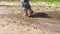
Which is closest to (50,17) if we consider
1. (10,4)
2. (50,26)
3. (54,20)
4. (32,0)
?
(54,20)

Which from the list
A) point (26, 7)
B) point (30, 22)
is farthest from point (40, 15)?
point (30, 22)

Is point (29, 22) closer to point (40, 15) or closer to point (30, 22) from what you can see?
point (30, 22)

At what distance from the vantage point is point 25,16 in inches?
428

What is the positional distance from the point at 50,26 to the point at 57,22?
2.96 ft

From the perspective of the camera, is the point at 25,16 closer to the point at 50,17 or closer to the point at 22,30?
the point at 50,17

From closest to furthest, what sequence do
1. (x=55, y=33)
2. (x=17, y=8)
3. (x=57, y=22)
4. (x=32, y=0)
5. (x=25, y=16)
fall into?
(x=55, y=33), (x=57, y=22), (x=25, y=16), (x=17, y=8), (x=32, y=0)

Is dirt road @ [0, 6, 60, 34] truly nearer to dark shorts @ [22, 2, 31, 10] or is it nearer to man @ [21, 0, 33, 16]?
man @ [21, 0, 33, 16]

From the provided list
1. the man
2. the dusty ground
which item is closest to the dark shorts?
the man

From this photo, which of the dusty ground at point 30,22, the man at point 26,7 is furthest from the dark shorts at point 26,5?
the dusty ground at point 30,22

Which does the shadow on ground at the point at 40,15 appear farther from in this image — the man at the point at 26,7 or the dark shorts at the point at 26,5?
the dark shorts at the point at 26,5

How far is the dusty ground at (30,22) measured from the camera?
8.37m

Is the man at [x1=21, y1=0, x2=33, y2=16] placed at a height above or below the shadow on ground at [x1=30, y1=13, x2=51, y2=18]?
above

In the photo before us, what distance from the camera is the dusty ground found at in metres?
8.37

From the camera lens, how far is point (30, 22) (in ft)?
32.0
